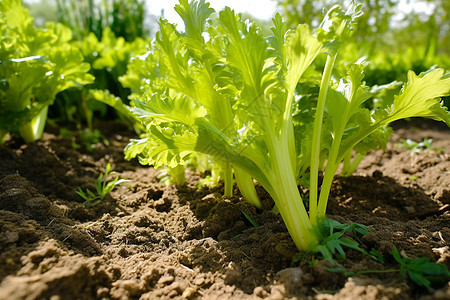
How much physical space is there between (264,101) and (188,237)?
798mm

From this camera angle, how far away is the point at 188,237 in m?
1.78

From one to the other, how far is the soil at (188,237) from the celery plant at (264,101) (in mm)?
204

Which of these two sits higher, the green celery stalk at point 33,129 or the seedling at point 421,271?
the green celery stalk at point 33,129

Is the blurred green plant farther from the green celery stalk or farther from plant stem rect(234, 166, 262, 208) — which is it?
plant stem rect(234, 166, 262, 208)

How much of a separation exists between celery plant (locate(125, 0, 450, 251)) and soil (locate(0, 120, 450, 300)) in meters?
0.20

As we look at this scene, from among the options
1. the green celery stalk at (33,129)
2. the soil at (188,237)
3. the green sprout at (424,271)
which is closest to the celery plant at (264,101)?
the soil at (188,237)

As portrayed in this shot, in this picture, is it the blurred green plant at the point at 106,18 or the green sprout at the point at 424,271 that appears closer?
the green sprout at the point at 424,271

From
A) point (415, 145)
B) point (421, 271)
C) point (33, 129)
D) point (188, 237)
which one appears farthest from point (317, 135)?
point (33, 129)

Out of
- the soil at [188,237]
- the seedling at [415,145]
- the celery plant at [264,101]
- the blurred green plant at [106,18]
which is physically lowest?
the soil at [188,237]

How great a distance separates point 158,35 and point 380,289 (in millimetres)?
1416

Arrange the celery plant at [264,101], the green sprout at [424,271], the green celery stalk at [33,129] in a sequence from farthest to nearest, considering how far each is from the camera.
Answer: the green celery stalk at [33,129] → the celery plant at [264,101] → the green sprout at [424,271]

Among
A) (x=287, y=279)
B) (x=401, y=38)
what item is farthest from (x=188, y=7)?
(x=401, y=38)

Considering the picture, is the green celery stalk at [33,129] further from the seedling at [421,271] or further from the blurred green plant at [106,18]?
the seedling at [421,271]

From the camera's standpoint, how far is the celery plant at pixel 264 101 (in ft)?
4.58
